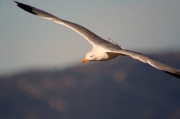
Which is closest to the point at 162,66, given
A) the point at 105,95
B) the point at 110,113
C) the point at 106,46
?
the point at 106,46

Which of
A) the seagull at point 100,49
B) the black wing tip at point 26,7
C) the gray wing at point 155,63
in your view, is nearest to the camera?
the gray wing at point 155,63

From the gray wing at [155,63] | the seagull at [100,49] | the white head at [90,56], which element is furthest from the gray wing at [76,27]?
the gray wing at [155,63]

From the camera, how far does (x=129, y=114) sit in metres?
64.7

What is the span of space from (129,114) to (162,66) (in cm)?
5535

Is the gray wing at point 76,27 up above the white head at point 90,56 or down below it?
above

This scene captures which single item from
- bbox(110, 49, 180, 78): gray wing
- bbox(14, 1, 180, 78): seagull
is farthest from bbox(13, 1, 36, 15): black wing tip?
bbox(110, 49, 180, 78): gray wing

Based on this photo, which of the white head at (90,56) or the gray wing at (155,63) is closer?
the gray wing at (155,63)

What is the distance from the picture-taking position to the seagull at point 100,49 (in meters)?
9.92

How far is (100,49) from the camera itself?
11.5m

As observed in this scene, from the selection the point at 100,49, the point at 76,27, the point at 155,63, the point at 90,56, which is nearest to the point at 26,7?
the point at 76,27

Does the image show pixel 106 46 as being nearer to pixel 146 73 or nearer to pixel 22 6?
pixel 22 6

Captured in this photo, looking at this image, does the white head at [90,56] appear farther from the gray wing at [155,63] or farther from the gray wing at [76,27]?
the gray wing at [155,63]

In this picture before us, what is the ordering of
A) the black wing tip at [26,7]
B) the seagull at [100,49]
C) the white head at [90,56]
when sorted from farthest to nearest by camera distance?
1. the black wing tip at [26,7]
2. the white head at [90,56]
3. the seagull at [100,49]

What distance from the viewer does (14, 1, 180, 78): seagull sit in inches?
391
